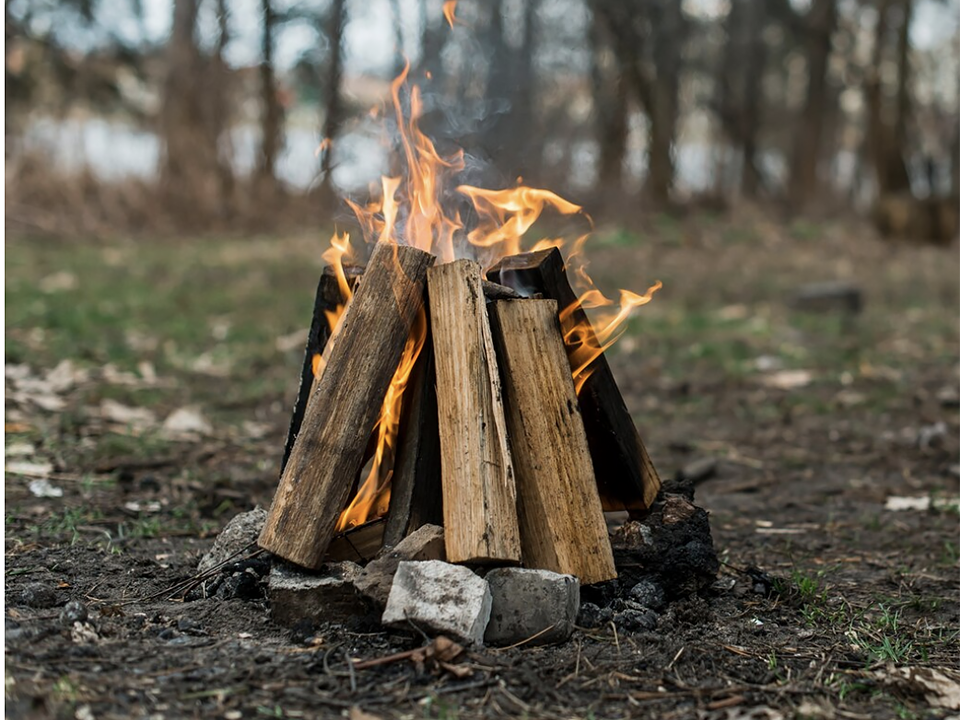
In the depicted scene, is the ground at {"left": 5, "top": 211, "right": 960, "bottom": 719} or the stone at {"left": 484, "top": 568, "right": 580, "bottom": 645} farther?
the stone at {"left": 484, "top": 568, "right": 580, "bottom": 645}

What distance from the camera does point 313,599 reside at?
280 cm

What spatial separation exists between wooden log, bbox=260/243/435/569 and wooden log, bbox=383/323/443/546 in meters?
0.13

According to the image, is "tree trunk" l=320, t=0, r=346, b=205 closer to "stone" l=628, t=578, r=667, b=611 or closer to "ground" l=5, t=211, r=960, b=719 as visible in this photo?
"ground" l=5, t=211, r=960, b=719

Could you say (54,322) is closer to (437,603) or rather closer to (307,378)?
(307,378)

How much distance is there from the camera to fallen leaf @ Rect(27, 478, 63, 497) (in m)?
4.17

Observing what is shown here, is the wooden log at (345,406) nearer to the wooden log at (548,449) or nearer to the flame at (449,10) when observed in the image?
the wooden log at (548,449)

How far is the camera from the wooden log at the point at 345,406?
287 centimetres

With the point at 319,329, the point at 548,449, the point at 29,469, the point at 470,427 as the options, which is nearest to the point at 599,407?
the point at 548,449

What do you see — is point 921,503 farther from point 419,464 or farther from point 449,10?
point 449,10

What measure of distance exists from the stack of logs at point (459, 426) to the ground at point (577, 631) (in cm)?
30

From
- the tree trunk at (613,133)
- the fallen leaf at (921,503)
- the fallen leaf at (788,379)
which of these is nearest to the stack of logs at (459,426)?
the fallen leaf at (921,503)

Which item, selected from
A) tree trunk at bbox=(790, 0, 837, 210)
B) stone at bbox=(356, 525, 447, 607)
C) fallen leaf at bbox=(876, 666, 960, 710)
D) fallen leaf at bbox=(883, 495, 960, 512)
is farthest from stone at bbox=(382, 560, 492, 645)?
tree trunk at bbox=(790, 0, 837, 210)

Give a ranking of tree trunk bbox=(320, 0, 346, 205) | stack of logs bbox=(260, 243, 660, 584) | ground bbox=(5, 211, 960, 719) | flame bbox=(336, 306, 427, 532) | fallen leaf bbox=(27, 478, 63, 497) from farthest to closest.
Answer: tree trunk bbox=(320, 0, 346, 205)
fallen leaf bbox=(27, 478, 63, 497)
flame bbox=(336, 306, 427, 532)
stack of logs bbox=(260, 243, 660, 584)
ground bbox=(5, 211, 960, 719)

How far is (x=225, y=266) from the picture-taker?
452 inches
